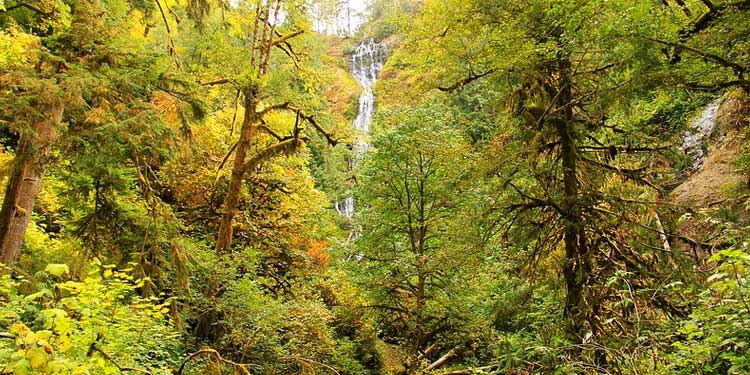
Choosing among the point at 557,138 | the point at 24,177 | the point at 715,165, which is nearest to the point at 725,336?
the point at 557,138

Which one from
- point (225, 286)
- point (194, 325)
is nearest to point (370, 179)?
point (225, 286)

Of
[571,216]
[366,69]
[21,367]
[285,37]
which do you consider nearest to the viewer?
[21,367]

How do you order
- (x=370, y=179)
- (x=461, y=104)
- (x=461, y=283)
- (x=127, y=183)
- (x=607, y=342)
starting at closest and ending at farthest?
(x=607, y=342)
(x=127, y=183)
(x=461, y=283)
(x=370, y=179)
(x=461, y=104)

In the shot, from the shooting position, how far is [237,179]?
9.52 m

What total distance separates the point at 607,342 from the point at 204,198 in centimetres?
1042

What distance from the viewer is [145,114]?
4.98m

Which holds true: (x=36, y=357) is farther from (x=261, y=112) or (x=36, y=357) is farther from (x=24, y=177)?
(x=261, y=112)

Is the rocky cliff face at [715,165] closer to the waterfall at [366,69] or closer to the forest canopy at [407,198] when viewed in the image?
the forest canopy at [407,198]

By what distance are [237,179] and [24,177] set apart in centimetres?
424

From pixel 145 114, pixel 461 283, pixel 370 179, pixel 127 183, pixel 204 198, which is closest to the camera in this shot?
pixel 145 114

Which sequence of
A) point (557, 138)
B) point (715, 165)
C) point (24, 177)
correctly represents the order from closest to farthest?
point (24, 177), point (557, 138), point (715, 165)

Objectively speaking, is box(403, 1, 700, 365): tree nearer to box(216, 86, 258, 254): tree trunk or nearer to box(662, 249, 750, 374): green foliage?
box(662, 249, 750, 374): green foliage

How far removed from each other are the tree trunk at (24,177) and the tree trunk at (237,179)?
3731 millimetres

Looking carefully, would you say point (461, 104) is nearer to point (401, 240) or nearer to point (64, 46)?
point (401, 240)
